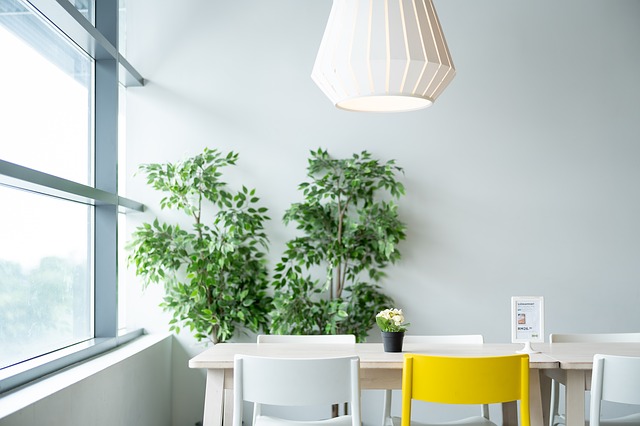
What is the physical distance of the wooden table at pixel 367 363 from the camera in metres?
2.66

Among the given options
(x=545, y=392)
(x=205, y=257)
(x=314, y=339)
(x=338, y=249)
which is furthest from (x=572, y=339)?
(x=205, y=257)

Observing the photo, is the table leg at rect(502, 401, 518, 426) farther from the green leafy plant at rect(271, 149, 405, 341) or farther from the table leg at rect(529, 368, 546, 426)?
the green leafy plant at rect(271, 149, 405, 341)

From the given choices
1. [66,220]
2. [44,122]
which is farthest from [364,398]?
[44,122]

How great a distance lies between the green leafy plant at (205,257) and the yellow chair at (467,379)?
1876 mm

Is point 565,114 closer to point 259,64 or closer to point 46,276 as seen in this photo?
point 259,64

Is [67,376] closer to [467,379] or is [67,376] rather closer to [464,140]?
[467,379]

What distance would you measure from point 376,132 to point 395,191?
48 centimetres

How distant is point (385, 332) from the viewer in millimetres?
3014

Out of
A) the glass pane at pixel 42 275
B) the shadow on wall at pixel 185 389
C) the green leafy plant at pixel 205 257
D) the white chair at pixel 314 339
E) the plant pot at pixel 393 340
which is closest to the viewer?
the glass pane at pixel 42 275

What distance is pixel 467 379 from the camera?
7.84ft

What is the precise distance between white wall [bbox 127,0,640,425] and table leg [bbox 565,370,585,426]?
177cm

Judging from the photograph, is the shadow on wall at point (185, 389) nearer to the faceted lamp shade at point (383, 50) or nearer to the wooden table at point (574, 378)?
the wooden table at point (574, 378)

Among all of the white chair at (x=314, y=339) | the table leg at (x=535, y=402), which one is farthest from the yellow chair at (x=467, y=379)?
the white chair at (x=314, y=339)

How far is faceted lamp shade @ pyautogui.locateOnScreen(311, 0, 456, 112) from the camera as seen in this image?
2.44 m
